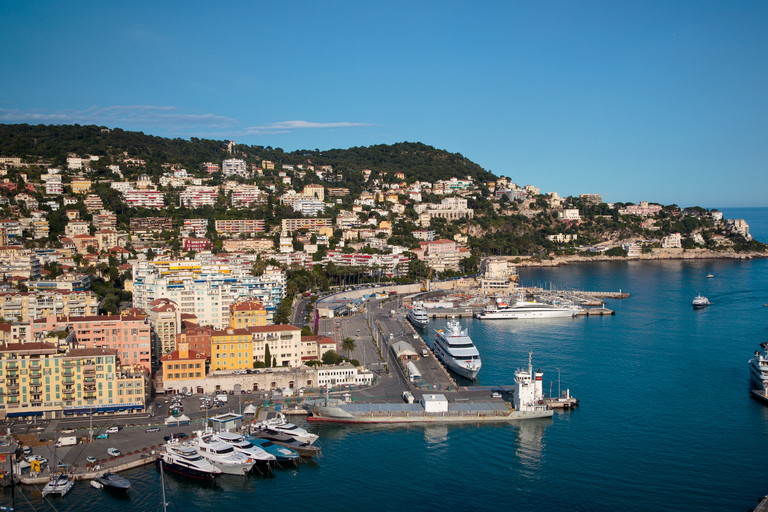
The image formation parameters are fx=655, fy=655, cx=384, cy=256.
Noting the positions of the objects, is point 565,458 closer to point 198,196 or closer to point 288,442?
point 288,442

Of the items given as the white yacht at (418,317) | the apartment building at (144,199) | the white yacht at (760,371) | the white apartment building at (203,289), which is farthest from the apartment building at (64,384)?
the apartment building at (144,199)

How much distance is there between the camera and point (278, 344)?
19.2 metres

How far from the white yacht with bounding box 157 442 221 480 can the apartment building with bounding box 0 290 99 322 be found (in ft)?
35.9

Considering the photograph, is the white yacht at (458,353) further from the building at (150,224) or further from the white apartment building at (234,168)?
the white apartment building at (234,168)

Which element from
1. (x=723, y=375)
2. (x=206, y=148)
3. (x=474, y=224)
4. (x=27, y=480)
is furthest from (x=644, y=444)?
(x=206, y=148)

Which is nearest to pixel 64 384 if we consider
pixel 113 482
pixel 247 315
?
pixel 113 482

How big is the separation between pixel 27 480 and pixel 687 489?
40.9 ft

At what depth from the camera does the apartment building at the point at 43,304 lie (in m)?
22.2

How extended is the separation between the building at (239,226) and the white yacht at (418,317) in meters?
17.5

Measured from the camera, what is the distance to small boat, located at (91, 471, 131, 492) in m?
12.1

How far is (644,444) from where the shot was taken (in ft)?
47.8

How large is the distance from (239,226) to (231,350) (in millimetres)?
25544

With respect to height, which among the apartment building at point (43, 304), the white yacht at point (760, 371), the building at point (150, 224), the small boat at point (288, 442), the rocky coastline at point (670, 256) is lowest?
the small boat at point (288, 442)

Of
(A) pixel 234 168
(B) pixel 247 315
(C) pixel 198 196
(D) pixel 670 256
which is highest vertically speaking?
(A) pixel 234 168
